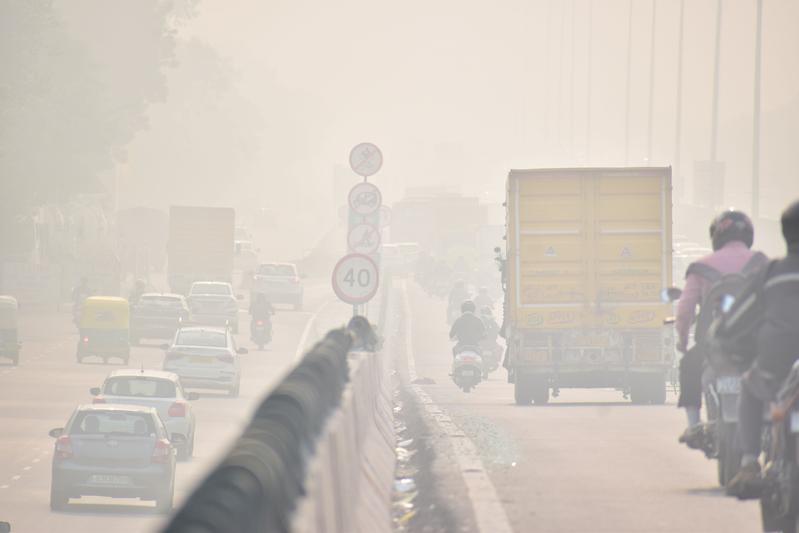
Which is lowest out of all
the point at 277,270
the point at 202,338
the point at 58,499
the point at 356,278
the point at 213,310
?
the point at 58,499

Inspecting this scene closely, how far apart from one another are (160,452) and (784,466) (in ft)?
70.3

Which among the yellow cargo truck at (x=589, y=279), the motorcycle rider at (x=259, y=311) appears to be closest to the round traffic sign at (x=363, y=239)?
the yellow cargo truck at (x=589, y=279)

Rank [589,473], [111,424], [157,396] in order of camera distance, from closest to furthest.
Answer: [589,473]
[111,424]
[157,396]

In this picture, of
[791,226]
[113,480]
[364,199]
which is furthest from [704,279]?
[113,480]

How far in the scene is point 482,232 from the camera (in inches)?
3775

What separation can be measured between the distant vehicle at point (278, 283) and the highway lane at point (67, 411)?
3564mm

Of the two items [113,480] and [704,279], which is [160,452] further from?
[704,279]

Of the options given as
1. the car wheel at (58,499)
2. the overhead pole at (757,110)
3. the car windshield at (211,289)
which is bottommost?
the car wheel at (58,499)

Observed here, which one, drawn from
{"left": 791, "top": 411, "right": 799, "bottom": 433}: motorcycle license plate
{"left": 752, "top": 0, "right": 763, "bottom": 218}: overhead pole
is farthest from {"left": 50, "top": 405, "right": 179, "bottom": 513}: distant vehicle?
{"left": 752, "top": 0, "right": 763, "bottom": 218}: overhead pole

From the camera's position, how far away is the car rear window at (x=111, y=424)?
1179 inches

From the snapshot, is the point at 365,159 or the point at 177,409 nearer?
the point at 365,159

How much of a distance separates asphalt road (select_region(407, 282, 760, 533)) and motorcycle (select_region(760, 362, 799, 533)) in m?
1.66

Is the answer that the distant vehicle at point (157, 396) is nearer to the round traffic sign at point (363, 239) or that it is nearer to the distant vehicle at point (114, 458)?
the distant vehicle at point (114, 458)

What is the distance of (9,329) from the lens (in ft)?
172
